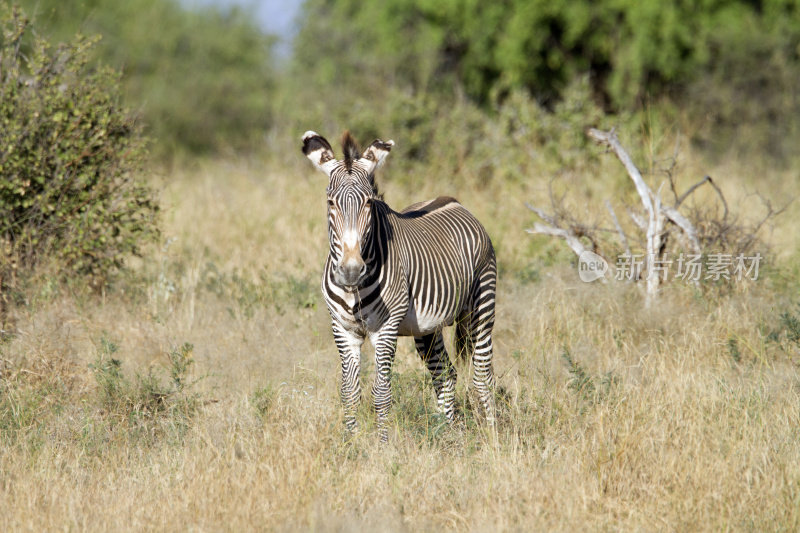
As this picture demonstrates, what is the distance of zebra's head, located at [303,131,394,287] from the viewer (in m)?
4.59

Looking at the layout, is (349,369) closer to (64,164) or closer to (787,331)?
(787,331)

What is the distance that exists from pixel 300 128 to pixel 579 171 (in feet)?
13.9

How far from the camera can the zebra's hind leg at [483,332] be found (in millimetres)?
5789

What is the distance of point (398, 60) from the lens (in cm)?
1520

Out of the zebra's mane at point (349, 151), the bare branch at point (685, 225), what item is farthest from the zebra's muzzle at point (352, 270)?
the bare branch at point (685, 225)

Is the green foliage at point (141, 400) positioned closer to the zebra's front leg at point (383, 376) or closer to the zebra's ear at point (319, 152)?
the zebra's front leg at point (383, 376)

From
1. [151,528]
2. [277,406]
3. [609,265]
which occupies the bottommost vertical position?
[151,528]

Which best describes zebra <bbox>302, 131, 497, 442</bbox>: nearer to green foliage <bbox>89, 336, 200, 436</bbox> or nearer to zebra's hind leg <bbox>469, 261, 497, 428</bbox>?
zebra's hind leg <bbox>469, 261, 497, 428</bbox>

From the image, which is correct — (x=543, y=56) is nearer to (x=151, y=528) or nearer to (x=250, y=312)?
(x=250, y=312)

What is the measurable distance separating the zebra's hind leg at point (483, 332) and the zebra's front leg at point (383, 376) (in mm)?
833

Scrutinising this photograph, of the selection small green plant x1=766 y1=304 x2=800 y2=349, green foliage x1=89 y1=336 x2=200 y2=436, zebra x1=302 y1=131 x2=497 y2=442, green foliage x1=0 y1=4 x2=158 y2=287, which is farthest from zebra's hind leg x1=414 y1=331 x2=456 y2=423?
green foliage x1=0 y1=4 x2=158 y2=287

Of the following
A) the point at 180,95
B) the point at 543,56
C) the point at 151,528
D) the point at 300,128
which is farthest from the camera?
the point at 180,95

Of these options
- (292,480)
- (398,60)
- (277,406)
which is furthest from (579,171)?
(292,480)

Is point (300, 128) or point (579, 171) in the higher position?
point (300, 128)
